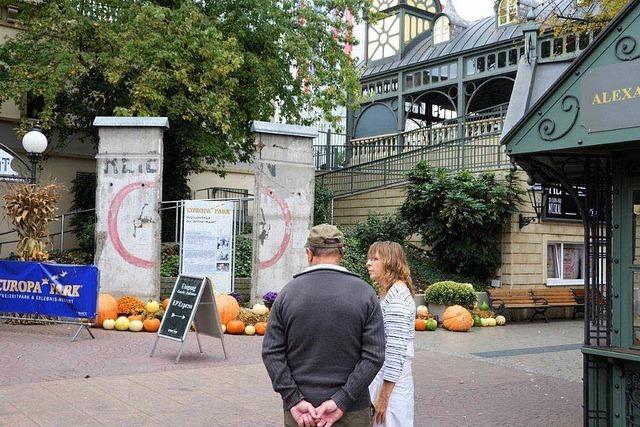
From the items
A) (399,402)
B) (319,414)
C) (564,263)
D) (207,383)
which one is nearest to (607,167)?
(399,402)

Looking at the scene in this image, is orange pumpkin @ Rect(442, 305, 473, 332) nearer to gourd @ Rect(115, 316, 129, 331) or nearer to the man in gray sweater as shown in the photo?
gourd @ Rect(115, 316, 129, 331)

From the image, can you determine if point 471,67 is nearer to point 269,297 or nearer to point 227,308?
point 269,297

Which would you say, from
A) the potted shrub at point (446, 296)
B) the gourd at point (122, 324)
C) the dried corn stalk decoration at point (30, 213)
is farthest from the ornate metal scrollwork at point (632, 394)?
the dried corn stalk decoration at point (30, 213)

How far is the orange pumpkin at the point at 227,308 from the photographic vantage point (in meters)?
12.1

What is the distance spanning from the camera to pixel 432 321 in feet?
45.8

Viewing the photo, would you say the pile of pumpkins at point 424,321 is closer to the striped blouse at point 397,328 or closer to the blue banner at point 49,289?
the blue banner at point 49,289

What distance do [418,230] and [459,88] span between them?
848cm

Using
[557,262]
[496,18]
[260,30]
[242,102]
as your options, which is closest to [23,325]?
[242,102]

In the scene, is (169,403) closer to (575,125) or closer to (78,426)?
(78,426)

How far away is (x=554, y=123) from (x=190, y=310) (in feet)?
19.2

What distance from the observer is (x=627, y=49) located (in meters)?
5.02

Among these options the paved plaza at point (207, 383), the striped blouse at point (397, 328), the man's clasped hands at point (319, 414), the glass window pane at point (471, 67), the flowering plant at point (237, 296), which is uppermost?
the glass window pane at point (471, 67)

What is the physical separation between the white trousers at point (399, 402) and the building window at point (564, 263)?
15.2 m

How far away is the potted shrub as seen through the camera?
1476cm
